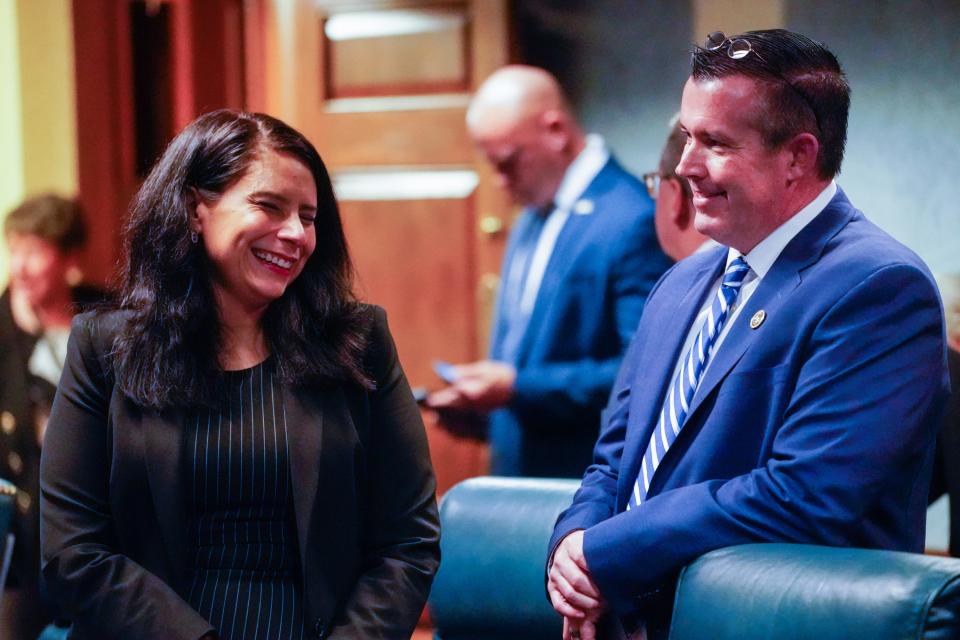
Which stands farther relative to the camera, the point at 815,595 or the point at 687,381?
the point at 687,381

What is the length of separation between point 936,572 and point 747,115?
2.12 feet

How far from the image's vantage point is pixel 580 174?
10.3 ft

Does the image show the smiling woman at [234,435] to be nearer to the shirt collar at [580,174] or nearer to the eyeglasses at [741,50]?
the eyeglasses at [741,50]

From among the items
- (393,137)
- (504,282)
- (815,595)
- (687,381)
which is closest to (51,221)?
(393,137)

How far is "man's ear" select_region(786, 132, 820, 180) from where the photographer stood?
1781mm

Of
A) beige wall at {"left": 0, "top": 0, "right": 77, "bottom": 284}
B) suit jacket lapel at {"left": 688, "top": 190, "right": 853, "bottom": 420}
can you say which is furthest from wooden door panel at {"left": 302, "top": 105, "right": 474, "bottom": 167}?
suit jacket lapel at {"left": 688, "top": 190, "right": 853, "bottom": 420}

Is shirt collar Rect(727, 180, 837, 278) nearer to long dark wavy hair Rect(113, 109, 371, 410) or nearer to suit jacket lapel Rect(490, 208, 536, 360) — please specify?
long dark wavy hair Rect(113, 109, 371, 410)

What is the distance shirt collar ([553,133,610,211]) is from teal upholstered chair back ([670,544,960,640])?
159 centimetres

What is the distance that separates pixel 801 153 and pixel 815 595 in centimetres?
61

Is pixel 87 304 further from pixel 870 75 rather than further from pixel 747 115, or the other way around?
pixel 870 75

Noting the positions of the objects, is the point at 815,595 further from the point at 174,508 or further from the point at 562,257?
the point at 562,257

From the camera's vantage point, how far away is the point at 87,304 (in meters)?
1.97

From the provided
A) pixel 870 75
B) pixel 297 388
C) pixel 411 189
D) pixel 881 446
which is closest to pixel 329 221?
pixel 297 388

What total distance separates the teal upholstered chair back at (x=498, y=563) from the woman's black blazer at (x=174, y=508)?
21 centimetres
